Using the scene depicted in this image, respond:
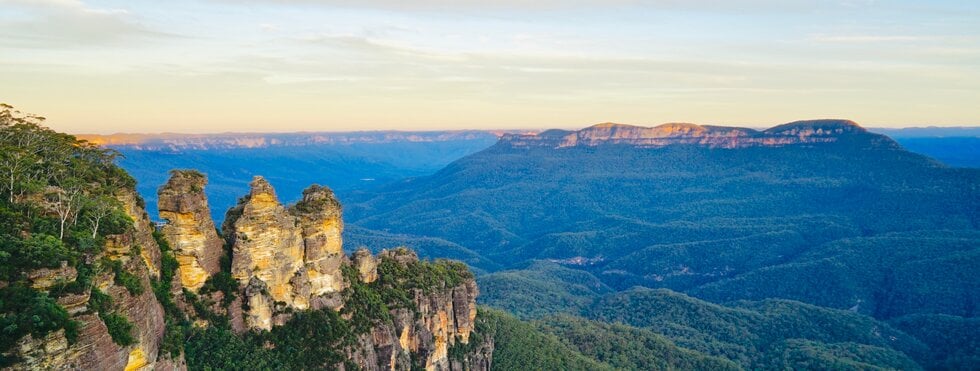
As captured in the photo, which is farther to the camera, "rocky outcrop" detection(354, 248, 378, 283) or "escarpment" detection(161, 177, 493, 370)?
"rocky outcrop" detection(354, 248, 378, 283)

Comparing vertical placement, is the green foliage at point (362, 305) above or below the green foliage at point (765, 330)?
above

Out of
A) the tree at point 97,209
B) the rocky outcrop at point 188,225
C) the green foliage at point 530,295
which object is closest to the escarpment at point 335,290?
the rocky outcrop at point 188,225

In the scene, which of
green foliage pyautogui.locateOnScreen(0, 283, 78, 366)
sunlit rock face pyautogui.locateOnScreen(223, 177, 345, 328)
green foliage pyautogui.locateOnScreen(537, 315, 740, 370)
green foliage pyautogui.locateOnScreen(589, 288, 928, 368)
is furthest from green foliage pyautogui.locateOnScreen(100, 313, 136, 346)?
green foliage pyautogui.locateOnScreen(589, 288, 928, 368)

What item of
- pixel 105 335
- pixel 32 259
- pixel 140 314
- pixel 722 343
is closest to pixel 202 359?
pixel 140 314

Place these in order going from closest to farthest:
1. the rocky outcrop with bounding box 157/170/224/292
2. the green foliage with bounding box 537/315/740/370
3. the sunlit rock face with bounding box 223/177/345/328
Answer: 1. the rocky outcrop with bounding box 157/170/224/292
2. the sunlit rock face with bounding box 223/177/345/328
3. the green foliage with bounding box 537/315/740/370

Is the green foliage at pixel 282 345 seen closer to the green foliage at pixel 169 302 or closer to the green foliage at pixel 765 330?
the green foliage at pixel 169 302

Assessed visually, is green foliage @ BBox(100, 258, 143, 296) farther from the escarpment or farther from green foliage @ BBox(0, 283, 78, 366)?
the escarpment

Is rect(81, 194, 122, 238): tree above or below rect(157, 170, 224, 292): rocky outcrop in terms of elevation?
above

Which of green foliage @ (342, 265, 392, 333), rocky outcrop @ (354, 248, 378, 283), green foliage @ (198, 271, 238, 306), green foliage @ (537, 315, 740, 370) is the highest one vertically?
green foliage @ (198, 271, 238, 306)

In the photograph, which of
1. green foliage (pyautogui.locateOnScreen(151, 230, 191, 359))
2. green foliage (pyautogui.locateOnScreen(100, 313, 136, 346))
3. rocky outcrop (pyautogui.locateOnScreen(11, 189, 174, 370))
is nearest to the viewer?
rocky outcrop (pyautogui.locateOnScreen(11, 189, 174, 370))
